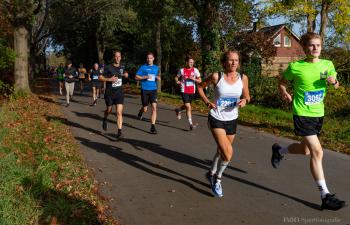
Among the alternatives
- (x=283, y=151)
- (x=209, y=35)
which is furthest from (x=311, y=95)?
(x=209, y=35)

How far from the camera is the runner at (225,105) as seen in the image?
5941 millimetres

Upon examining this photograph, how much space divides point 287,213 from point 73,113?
1128cm

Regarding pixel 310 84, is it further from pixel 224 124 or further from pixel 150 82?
pixel 150 82

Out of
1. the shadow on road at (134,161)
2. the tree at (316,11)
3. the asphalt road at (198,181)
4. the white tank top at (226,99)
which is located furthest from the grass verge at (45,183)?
the tree at (316,11)

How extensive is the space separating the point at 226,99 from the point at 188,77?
565 cm

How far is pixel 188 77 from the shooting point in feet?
38.1

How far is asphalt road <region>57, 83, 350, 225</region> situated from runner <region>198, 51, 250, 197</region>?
1.83ft

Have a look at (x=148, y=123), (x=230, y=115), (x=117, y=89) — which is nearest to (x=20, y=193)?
(x=230, y=115)

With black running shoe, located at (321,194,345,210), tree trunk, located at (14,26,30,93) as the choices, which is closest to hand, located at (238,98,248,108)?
black running shoe, located at (321,194,345,210)

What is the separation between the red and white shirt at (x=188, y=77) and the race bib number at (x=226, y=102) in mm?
5460

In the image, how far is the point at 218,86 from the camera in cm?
602

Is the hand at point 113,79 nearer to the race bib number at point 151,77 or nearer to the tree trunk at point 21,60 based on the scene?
the race bib number at point 151,77

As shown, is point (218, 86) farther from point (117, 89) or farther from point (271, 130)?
point (271, 130)

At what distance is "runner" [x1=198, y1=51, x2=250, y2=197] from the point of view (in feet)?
19.5
